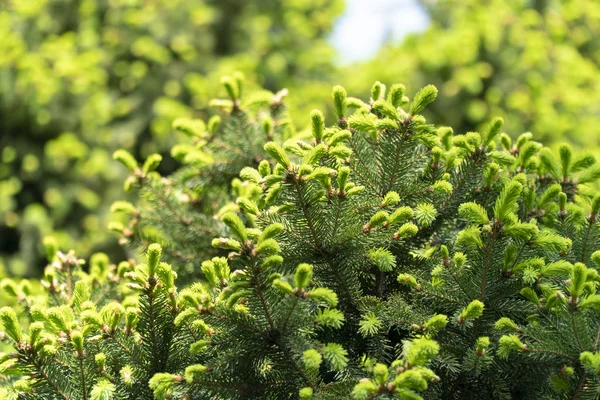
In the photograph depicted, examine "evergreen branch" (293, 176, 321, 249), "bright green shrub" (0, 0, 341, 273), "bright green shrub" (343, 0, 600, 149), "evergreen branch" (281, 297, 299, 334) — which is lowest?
"bright green shrub" (0, 0, 341, 273)

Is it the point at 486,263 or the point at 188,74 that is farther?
the point at 188,74

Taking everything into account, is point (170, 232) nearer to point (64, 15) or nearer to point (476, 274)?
point (476, 274)

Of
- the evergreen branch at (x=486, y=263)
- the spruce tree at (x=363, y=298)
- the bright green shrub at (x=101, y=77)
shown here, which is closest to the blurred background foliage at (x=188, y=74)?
the bright green shrub at (x=101, y=77)

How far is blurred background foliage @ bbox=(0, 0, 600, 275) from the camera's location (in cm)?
675

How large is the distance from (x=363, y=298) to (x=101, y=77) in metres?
6.29

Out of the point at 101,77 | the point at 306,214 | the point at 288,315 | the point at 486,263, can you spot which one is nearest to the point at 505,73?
the point at 101,77

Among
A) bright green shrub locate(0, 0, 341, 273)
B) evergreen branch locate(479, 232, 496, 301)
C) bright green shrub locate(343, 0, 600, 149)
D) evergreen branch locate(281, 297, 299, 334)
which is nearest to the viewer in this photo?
evergreen branch locate(281, 297, 299, 334)

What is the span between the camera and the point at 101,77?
7.37 meters

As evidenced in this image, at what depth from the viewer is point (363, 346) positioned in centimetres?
187

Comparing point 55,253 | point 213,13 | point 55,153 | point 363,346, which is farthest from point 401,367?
point 213,13

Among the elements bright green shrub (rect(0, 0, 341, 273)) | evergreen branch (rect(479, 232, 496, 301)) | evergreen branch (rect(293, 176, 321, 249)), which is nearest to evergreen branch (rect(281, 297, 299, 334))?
evergreen branch (rect(293, 176, 321, 249))

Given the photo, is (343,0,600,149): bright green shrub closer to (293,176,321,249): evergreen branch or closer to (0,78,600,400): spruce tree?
(0,78,600,400): spruce tree

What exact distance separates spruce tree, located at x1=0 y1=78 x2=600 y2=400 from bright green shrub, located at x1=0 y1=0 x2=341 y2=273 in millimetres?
5088

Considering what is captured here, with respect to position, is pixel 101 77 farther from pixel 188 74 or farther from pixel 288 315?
pixel 288 315
